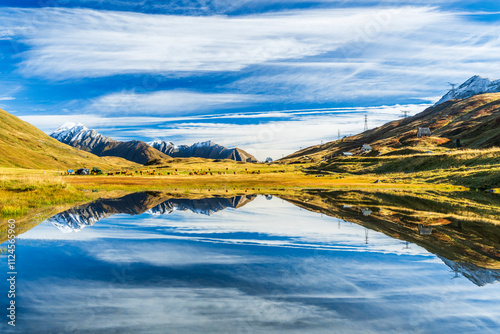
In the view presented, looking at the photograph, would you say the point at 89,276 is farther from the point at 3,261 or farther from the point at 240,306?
the point at 240,306

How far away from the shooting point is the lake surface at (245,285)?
24.5ft

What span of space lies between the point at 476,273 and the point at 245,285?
7.73 meters

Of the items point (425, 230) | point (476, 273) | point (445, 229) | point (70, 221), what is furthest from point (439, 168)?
point (70, 221)

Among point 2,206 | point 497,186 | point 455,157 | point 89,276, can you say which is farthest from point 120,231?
point 455,157

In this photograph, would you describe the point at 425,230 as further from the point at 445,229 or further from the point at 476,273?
the point at 476,273

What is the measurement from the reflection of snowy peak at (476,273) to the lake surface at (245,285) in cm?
7

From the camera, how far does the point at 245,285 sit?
976 centimetres

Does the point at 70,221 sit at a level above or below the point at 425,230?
above

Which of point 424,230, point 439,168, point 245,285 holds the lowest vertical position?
point 245,285

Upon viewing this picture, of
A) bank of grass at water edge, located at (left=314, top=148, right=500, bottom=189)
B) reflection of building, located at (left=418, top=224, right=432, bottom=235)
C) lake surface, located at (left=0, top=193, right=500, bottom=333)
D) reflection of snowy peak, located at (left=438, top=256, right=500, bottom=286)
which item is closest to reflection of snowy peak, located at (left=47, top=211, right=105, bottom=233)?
lake surface, located at (left=0, top=193, right=500, bottom=333)

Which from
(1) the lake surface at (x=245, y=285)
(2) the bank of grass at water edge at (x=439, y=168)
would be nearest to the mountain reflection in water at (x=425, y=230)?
(1) the lake surface at (x=245, y=285)

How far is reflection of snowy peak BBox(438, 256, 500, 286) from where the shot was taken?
403 inches

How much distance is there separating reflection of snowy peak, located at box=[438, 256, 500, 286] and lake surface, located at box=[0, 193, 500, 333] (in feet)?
0.22

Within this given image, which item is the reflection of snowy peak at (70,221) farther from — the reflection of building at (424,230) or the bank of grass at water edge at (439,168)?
the bank of grass at water edge at (439,168)
